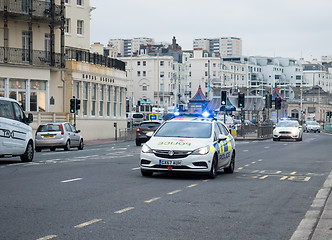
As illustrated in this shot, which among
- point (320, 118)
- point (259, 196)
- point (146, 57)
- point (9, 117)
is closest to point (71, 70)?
point (9, 117)

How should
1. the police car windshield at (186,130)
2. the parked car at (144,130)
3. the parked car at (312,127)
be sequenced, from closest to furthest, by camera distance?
the police car windshield at (186,130) → the parked car at (144,130) → the parked car at (312,127)

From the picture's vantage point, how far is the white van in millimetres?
21703

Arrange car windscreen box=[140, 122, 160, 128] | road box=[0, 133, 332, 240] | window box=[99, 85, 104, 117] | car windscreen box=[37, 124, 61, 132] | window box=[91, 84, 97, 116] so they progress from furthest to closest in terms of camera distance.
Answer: window box=[99, 85, 104, 117] → window box=[91, 84, 97, 116] → car windscreen box=[140, 122, 160, 128] → car windscreen box=[37, 124, 61, 132] → road box=[0, 133, 332, 240]

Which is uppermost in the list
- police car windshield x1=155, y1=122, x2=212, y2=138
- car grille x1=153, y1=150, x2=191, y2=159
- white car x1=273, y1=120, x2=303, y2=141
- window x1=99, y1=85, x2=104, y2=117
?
window x1=99, y1=85, x2=104, y2=117

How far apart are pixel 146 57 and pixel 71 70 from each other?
98965mm

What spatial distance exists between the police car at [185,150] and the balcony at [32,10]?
1271 inches

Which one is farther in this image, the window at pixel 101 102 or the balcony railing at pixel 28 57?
the window at pixel 101 102

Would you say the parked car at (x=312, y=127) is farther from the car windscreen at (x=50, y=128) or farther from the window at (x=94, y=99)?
the car windscreen at (x=50, y=128)

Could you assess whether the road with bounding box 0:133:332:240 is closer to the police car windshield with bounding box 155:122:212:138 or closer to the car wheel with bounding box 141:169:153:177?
the car wheel with bounding box 141:169:153:177

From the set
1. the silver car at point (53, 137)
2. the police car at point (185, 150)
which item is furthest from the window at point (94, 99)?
the police car at point (185, 150)

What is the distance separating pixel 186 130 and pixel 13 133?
277 inches

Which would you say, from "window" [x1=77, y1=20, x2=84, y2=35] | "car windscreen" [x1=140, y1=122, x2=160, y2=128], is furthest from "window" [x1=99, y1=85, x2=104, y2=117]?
"car windscreen" [x1=140, y1=122, x2=160, y2=128]

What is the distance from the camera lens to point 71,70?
53.0m

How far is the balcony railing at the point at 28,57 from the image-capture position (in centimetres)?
4732
